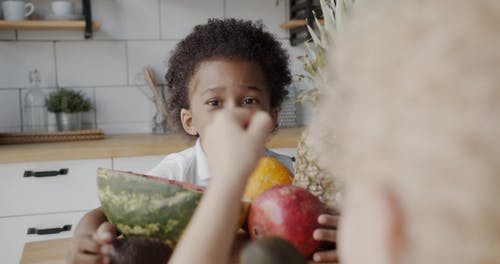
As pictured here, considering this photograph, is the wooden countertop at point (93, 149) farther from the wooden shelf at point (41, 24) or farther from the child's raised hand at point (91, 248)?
the child's raised hand at point (91, 248)

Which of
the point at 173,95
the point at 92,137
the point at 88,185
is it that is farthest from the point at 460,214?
the point at 92,137

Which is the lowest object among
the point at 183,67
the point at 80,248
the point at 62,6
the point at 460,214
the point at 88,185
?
the point at 88,185

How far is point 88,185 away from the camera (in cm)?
168

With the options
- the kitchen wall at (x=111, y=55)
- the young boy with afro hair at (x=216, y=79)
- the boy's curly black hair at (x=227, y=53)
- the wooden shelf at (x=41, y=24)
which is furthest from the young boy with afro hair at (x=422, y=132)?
the kitchen wall at (x=111, y=55)

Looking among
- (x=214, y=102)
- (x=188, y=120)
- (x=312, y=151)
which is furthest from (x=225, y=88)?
(x=312, y=151)

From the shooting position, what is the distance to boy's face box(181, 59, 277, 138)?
1.13 metres

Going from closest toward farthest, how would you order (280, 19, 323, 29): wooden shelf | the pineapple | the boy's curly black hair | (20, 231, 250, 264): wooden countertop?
(20, 231, 250, 264): wooden countertop < the pineapple < the boy's curly black hair < (280, 19, 323, 29): wooden shelf

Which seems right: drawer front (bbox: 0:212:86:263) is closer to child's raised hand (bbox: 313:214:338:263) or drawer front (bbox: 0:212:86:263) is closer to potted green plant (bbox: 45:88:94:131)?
potted green plant (bbox: 45:88:94:131)

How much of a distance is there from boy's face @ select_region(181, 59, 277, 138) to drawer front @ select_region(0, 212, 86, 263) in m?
0.75

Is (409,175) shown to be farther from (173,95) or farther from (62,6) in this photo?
(62,6)

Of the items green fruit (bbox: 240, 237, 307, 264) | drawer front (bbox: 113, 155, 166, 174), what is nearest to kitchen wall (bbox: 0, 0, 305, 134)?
drawer front (bbox: 113, 155, 166, 174)

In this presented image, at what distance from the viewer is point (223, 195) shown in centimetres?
38

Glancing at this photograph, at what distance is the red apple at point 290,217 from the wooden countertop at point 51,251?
48 mm

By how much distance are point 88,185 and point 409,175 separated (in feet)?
5.15
